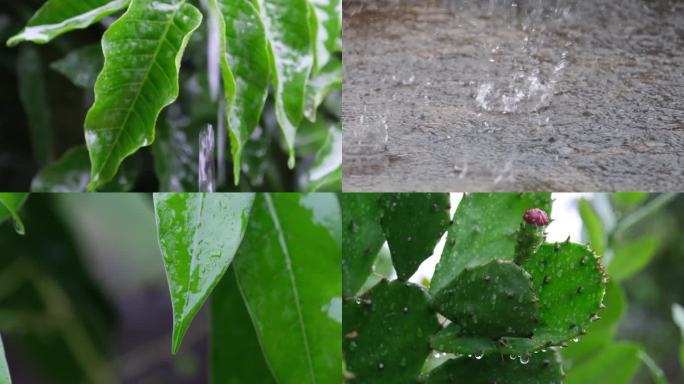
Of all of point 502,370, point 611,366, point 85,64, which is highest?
point 85,64

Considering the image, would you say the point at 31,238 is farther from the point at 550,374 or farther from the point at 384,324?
the point at 550,374

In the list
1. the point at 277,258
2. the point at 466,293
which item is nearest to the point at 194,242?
the point at 277,258

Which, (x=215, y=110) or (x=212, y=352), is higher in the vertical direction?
(x=215, y=110)

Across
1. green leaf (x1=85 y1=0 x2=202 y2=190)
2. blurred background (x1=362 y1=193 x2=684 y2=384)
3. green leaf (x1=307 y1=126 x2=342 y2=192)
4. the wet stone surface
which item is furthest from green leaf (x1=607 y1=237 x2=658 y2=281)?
green leaf (x1=85 y1=0 x2=202 y2=190)

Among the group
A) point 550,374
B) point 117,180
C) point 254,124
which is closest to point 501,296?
point 550,374

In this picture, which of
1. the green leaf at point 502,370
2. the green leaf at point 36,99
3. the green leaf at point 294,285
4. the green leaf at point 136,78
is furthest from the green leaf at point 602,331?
the green leaf at point 36,99

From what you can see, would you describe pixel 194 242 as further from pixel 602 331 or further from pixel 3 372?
pixel 602 331

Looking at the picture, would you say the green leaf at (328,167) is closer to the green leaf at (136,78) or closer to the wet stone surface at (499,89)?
the wet stone surface at (499,89)
